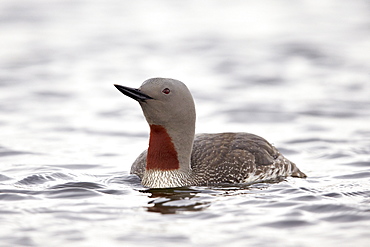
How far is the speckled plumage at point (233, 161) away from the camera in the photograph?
9.74 m

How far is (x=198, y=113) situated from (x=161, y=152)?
468 centimetres

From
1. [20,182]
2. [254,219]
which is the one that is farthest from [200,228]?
[20,182]

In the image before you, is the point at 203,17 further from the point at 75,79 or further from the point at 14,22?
the point at 75,79

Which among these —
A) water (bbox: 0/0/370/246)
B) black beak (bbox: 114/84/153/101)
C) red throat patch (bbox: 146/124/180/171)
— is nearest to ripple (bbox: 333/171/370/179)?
water (bbox: 0/0/370/246)

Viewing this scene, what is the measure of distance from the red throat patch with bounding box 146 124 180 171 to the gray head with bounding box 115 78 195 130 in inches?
5.0

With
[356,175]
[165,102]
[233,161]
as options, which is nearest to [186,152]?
[233,161]

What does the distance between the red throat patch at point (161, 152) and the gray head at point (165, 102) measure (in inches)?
5.0

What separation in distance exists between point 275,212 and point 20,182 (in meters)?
3.39

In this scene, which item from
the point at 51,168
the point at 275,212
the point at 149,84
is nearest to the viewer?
the point at 275,212

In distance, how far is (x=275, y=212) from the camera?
27.6ft

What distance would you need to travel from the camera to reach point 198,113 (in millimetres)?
14094

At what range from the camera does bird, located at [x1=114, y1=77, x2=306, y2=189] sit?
9.12 m

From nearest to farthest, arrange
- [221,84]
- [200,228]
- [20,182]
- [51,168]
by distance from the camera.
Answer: [200,228] < [20,182] < [51,168] < [221,84]

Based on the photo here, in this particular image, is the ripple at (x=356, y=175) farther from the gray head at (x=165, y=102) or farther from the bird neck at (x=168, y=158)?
the gray head at (x=165, y=102)
